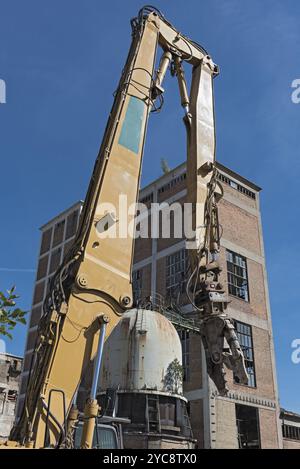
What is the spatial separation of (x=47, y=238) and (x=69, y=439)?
4387 cm

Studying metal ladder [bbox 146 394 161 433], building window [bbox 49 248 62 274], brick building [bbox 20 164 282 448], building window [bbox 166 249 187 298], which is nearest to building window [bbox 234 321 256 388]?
brick building [bbox 20 164 282 448]

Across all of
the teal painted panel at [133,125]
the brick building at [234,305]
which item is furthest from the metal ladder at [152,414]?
the brick building at [234,305]

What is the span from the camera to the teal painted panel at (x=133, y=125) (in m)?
8.15

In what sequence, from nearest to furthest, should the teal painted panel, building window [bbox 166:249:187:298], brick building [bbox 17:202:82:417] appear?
the teal painted panel, building window [bbox 166:249:187:298], brick building [bbox 17:202:82:417]

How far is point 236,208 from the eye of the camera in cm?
3475

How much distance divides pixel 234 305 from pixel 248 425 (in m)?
7.38

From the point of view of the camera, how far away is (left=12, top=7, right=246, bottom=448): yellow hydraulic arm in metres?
6.20

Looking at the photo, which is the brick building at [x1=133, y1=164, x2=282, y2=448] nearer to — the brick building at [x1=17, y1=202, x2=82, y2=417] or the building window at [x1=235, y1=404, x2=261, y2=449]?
the building window at [x1=235, y1=404, x2=261, y2=449]

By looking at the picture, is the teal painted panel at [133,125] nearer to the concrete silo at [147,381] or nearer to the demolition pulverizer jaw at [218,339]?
the demolition pulverizer jaw at [218,339]

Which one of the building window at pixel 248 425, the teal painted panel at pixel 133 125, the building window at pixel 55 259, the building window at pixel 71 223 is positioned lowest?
the building window at pixel 248 425

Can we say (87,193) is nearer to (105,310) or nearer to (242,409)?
(105,310)

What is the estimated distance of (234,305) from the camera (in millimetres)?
30531

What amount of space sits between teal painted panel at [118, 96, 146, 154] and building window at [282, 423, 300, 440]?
92.4 feet

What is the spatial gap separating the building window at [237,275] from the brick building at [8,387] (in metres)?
22.0
